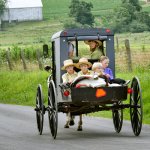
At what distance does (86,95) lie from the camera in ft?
50.0

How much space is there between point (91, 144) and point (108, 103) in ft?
5.24

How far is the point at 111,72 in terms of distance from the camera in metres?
16.4

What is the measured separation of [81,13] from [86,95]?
95.7m

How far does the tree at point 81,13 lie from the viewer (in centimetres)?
Answer: 10800

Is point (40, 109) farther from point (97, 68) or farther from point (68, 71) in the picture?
point (97, 68)

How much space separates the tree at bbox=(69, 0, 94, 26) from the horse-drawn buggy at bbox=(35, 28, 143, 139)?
90266mm

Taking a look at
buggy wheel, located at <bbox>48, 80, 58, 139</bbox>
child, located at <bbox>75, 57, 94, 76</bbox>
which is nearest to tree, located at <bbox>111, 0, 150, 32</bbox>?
child, located at <bbox>75, 57, 94, 76</bbox>

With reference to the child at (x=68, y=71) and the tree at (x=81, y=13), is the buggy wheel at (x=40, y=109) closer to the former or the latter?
the child at (x=68, y=71)

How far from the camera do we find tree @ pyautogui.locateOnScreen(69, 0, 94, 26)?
354 ft

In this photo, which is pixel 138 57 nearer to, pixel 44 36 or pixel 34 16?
pixel 44 36

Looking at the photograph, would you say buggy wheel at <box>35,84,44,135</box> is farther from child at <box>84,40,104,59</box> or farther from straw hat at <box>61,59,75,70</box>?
child at <box>84,40,104,59</box>

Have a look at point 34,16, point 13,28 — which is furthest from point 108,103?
point 34,16

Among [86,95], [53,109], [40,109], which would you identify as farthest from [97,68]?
[40,109]

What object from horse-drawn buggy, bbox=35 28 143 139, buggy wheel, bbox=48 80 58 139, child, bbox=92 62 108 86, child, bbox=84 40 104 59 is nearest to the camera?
buggy wheel, bbox=48 80 58 139
